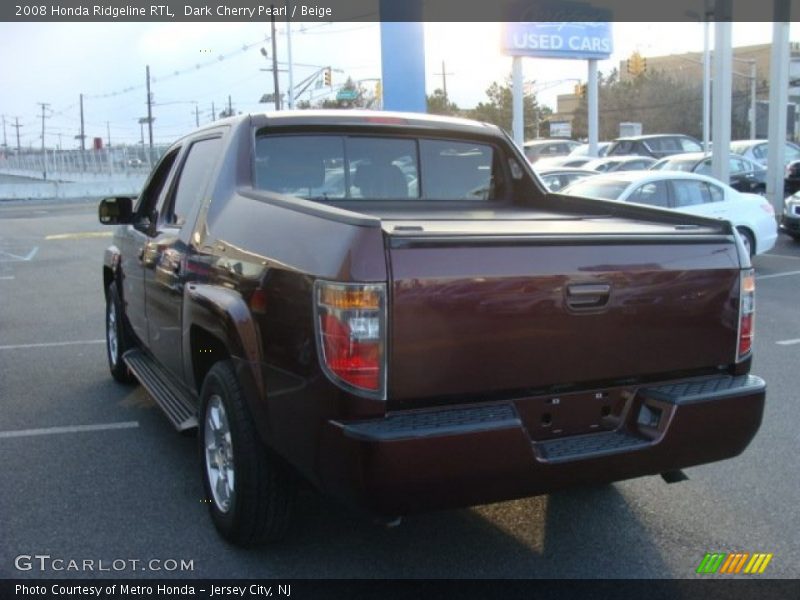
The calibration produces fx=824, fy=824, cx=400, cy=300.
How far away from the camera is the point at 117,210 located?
18.4 feet

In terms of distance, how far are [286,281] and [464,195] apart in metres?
2.19

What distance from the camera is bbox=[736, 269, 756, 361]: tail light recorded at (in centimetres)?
354

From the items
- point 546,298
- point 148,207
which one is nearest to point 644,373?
point 546,298

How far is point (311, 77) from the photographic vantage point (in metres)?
50.4

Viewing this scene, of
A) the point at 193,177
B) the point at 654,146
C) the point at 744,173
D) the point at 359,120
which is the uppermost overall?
the point at 654,146

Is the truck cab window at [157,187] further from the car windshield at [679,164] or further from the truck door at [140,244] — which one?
the car windshield at [679,164]

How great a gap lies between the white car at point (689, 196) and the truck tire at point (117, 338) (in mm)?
6996

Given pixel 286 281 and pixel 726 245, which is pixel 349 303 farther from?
pixel 726 245

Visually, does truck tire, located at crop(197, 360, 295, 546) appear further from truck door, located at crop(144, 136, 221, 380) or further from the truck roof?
the truck roof

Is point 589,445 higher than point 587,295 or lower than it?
lower

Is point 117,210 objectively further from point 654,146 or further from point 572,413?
point 654,146

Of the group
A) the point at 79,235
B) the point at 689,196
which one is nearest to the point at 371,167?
the point at 689,196

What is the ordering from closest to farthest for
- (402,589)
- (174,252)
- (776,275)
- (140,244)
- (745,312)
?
(402,589) < (745,312) < (174,252) < (140,244) < (776,275)

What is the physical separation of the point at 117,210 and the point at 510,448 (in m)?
3.68
